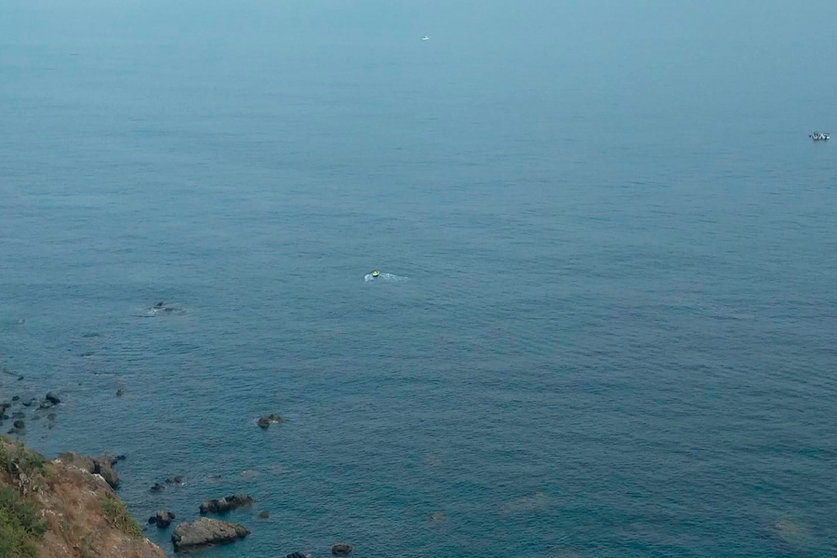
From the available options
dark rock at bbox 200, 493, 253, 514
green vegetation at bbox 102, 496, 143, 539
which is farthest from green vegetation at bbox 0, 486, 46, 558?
dark rock at bbox 200, 493, 253, 514

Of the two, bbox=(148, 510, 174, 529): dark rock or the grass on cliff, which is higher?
the grass on cliff

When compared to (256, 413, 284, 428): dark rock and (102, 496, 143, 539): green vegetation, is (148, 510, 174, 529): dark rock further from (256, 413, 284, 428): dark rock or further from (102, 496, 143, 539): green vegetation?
(102, 496, 143, 539): green vegetation

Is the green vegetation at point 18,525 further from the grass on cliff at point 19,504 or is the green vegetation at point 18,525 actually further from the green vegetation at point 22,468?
the green vegetation at point 22,468

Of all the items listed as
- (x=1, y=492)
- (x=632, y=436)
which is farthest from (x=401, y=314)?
(x=1, y=492)

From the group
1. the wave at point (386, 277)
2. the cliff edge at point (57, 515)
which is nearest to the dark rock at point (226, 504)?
the cliff edge at point (57, 515)

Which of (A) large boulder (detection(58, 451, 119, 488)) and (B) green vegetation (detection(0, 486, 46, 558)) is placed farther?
(A) large boulder (detection(58, 451, 119, 488))

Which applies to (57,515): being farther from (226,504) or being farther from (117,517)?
(226,504)

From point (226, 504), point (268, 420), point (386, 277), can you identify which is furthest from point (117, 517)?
point (386, 277)
